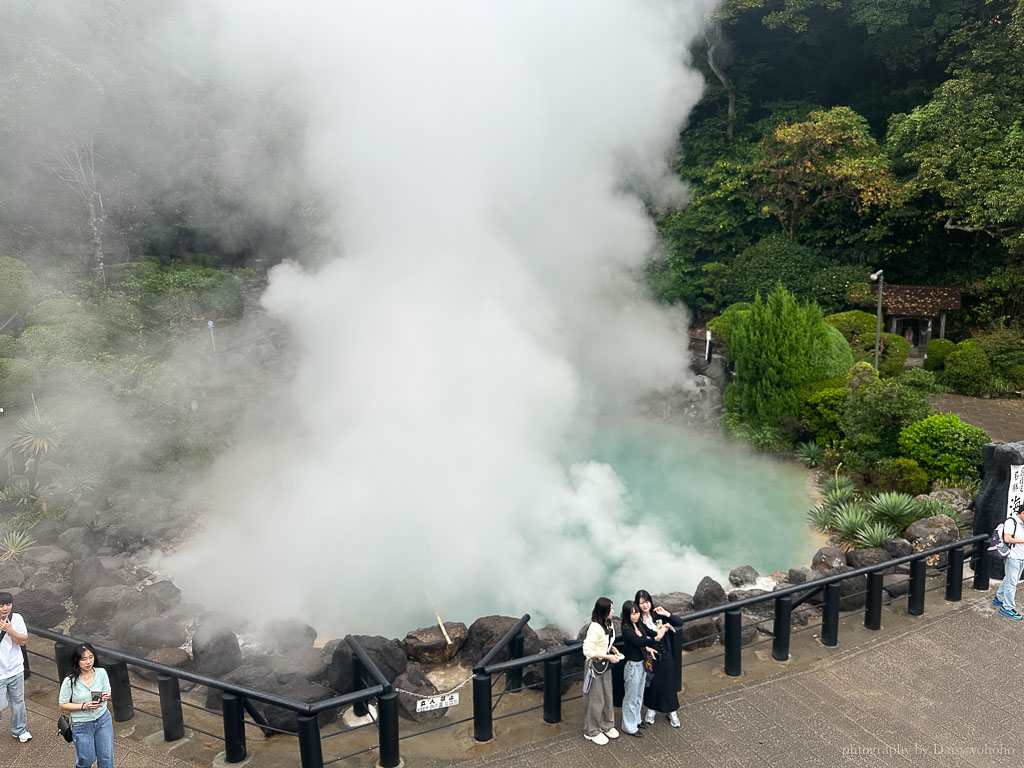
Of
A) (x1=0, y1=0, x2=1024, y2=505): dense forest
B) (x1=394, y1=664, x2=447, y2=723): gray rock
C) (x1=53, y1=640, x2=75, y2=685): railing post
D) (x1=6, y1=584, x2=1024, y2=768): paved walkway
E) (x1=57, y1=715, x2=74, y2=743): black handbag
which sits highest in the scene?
(x1=0, y1=0, x2=1024, y2=505): dense forest

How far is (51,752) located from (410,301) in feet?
22.4

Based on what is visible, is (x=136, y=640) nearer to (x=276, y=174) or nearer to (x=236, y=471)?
(x=236, y=471)

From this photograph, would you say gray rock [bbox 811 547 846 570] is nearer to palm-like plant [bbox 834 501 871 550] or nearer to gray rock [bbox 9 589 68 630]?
palm-like plant [bbox 834 501 871 550]

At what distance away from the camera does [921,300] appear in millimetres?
20250

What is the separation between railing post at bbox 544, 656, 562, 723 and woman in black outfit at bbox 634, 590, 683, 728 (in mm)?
655

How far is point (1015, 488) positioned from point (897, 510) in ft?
7.20

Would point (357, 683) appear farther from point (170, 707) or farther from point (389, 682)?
point (170, 707)

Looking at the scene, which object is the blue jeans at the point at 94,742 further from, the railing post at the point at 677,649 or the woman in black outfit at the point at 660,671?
the railing post at the point at 677,649

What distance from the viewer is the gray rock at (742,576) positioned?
9578 mm

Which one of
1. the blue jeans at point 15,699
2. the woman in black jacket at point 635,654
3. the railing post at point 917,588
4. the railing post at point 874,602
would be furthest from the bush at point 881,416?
the blue jeans at point 15,699

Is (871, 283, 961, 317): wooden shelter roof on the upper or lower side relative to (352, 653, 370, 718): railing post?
upper

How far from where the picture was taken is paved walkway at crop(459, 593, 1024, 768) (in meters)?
5.64

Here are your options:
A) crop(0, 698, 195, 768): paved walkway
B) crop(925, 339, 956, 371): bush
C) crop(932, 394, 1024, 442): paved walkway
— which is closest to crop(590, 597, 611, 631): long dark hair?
crop(0, 698, 195, 768): paved walkway

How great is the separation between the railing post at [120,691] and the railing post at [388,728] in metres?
2.16
